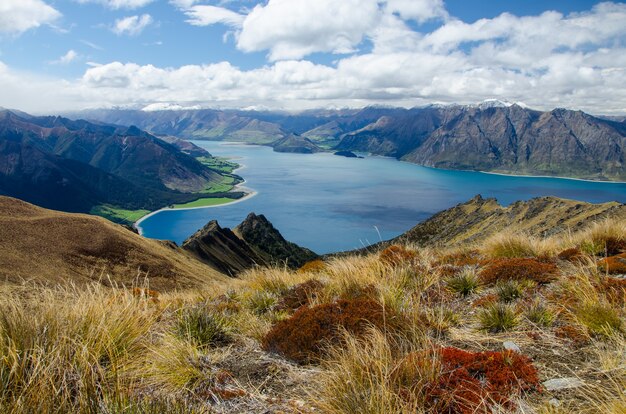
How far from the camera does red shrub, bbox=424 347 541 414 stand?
14.6ft

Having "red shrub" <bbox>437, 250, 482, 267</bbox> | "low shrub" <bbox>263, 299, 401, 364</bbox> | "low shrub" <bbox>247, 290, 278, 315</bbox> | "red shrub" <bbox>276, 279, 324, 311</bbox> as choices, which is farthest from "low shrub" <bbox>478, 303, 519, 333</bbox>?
"red shrub" <bbox>437, 250, 482, 267</bbox>

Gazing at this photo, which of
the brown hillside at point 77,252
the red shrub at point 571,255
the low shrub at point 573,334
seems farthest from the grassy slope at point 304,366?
the brown hillside at point 77,252

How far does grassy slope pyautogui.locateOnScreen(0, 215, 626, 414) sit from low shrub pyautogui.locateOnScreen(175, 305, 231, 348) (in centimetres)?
2

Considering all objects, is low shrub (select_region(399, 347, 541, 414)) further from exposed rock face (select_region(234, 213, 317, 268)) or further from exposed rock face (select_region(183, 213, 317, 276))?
exposed rock face (select_region(234, 213, 317, 268))

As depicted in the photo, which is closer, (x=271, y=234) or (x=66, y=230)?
(x=66, y=230)

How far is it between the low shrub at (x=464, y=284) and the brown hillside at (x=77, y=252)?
107ft

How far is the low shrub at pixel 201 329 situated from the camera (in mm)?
7000

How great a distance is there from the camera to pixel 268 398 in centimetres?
517

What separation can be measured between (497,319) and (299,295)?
4.79 meters

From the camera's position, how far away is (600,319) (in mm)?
6301

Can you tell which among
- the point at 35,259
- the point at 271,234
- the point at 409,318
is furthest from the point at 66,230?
the point at 271,234

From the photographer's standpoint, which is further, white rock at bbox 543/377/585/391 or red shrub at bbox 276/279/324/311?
red shrub at bbox 276/279/324/311

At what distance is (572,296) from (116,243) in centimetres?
4858

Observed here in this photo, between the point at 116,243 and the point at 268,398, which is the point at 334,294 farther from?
the point at 116,243
